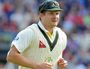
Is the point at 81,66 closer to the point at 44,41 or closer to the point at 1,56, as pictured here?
the point at 1,56

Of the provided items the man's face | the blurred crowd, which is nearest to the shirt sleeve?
the man's face

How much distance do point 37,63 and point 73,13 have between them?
8.71 meters

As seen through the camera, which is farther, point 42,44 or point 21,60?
point 42,44

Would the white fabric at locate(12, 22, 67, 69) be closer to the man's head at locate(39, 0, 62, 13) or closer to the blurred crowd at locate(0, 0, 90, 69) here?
the man's head at locate(39, 0, 62, 13)

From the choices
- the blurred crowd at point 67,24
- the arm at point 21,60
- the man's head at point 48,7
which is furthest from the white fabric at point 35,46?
the blurred crowd at point 67,24

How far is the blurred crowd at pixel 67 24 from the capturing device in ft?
41.3

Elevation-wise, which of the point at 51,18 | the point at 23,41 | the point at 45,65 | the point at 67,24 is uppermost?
the point at 51,18

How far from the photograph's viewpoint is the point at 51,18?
20.9 ft

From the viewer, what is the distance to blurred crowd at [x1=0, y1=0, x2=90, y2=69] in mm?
12602

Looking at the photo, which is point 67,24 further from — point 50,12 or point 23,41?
point 23,41

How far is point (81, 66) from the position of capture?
12711 mm

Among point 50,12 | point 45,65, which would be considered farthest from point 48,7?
point 45,65

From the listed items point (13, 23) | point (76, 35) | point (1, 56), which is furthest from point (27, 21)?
point (1, 56)

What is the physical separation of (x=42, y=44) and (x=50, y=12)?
454 millimetres
